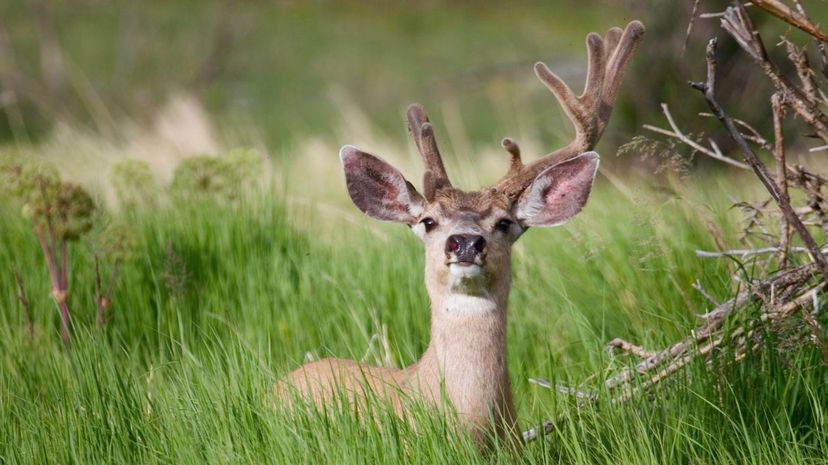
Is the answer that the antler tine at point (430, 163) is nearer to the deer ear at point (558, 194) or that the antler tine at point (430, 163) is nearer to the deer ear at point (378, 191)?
the deer ear at point (378, 191)

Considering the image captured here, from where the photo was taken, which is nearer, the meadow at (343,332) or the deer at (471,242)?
the meadow at (343,332)

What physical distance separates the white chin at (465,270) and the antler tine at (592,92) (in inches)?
22.4

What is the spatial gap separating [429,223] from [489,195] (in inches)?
8.4

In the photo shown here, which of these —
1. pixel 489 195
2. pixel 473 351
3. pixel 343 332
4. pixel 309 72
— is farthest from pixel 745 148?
pixel 309 72

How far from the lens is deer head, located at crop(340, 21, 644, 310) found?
12.3 feet

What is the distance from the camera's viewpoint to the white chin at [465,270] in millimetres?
3646

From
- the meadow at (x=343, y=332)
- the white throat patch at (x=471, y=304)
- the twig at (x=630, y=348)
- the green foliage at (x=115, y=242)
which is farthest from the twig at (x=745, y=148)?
the green foliage at (x=115, y=242)

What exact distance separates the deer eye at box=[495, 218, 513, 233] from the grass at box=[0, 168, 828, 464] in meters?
0.43

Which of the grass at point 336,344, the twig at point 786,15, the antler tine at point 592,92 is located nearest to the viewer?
the twig at point 786,15

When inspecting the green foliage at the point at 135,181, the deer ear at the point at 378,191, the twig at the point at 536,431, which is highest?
the green foliage at the point at 135,181

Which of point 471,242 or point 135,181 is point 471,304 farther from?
point 135,181

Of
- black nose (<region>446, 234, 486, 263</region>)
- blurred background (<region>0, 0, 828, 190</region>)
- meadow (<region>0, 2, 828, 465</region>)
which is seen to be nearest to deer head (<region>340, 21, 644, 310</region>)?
black nose (<region>446, 234, 486, 263</region>)

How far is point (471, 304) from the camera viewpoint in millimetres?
3801

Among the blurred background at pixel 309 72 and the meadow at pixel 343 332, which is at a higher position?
the blurred background at pixel 309 72
